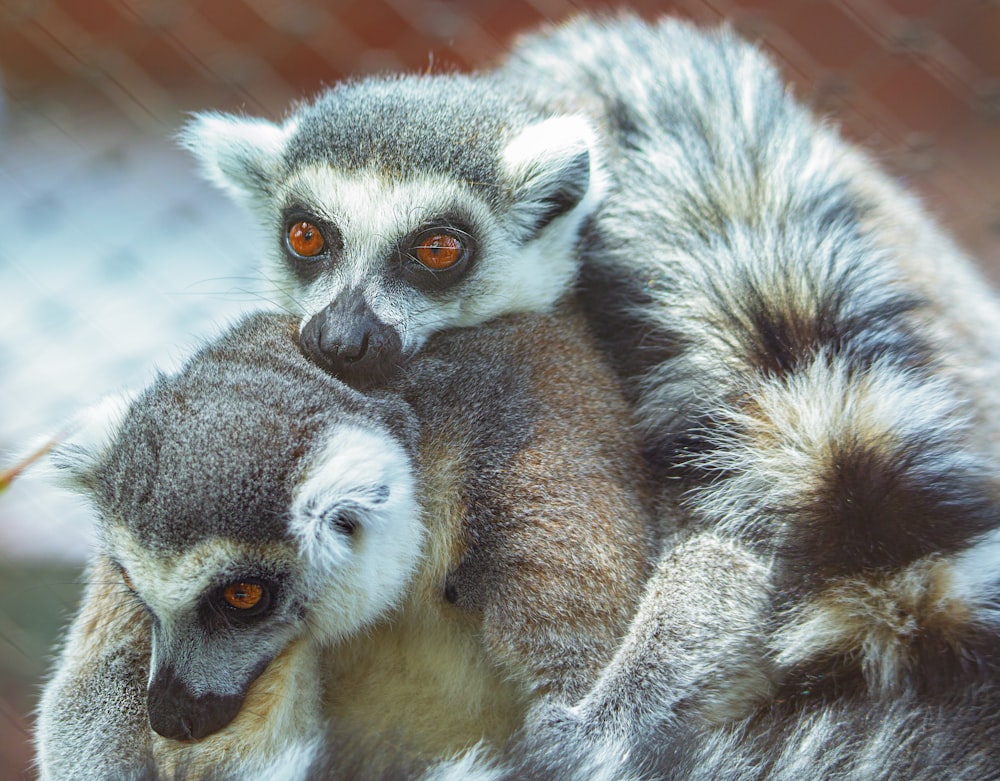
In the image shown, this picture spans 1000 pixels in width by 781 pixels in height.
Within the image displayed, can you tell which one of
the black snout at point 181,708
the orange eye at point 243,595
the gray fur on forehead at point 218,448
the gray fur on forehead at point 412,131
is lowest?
the black snout at point 181,708

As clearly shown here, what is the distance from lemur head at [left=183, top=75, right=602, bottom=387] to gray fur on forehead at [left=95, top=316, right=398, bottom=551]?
1.07 feet

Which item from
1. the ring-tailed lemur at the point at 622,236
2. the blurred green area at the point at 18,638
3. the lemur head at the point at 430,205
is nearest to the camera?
the ring-tailed lemur at the point at 622,236

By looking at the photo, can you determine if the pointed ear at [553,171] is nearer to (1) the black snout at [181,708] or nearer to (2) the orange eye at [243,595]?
(2) the orange eye at [243,595]

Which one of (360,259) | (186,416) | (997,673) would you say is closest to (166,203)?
(360,259)

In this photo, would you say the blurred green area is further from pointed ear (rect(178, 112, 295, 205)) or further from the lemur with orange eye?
the lemur with orange eye

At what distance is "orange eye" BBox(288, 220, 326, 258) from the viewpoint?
215cm

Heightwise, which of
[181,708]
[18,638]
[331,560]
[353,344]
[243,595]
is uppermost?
[353,344]

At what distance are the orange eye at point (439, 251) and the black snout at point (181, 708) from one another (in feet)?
3.07

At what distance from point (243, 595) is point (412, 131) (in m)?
1.04

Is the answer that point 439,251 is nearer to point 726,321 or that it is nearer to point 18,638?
point 726,321

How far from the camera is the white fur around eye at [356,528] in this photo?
5.07 ft

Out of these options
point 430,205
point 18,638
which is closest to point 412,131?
point 430,205

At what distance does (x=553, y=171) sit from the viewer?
2111 millimetres

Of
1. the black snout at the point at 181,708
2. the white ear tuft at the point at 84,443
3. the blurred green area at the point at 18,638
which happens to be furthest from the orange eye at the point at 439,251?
the blurred green area at the point at 18,638
